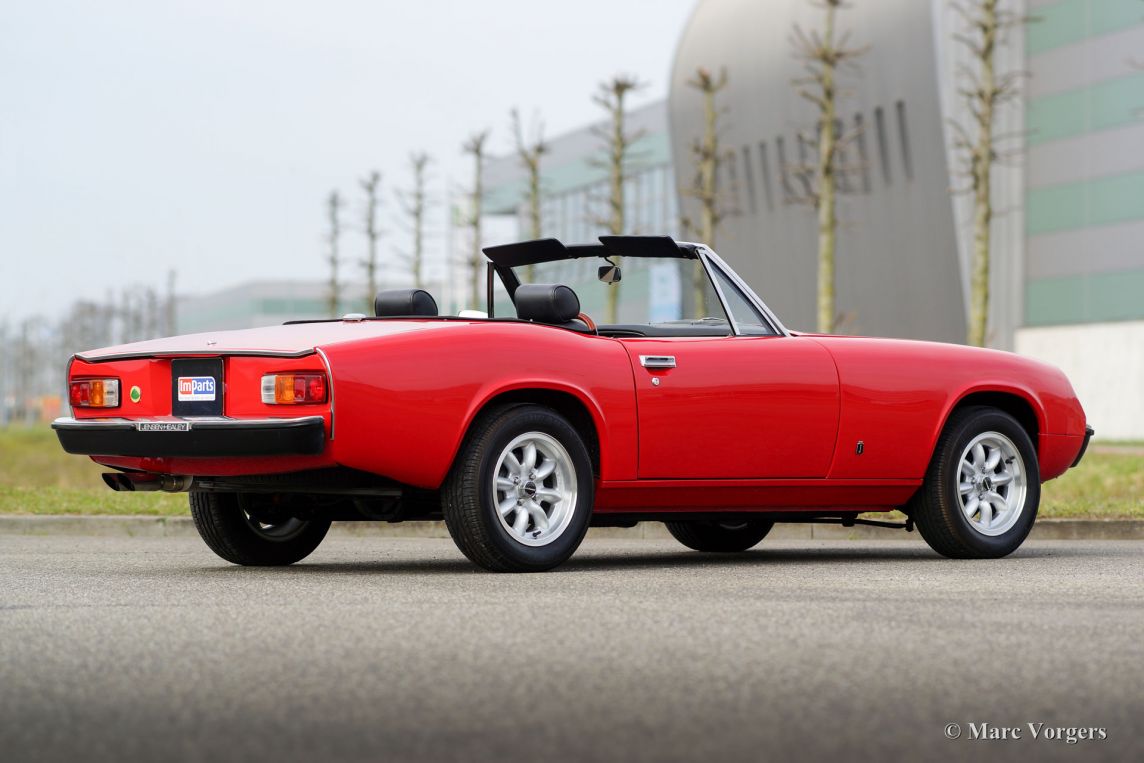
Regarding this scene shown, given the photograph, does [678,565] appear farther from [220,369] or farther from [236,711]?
[236,711]

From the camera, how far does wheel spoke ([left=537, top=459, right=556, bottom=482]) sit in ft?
25.4

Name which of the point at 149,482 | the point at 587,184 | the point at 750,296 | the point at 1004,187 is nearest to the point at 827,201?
the point at 1004,187

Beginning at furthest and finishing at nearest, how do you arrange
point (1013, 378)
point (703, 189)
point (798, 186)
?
1. point (798, 186)
2. point (703, 189)
3. point (1013, 378)

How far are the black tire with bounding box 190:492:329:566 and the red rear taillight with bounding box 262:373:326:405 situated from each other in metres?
1.49

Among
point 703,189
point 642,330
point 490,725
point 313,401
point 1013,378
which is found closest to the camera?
point 490,725

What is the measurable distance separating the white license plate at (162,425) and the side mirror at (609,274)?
2.54m

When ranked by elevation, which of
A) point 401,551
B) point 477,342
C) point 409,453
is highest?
point 477,342

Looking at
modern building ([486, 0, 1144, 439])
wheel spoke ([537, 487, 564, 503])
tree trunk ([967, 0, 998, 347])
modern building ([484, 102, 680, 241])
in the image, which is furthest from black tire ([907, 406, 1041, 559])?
modern building ([484, 102, 680, 241])

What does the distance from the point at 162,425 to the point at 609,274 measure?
261 centimetres

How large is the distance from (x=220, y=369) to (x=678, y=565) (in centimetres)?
260

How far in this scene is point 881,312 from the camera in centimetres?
4300

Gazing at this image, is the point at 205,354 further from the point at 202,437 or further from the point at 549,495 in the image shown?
the point at 549,495

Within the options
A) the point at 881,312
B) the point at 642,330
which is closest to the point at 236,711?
the point at 642,330

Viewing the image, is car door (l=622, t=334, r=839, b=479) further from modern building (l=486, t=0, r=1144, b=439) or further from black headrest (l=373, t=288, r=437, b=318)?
modern building (l=486, t=0, r=1144, b=439)
